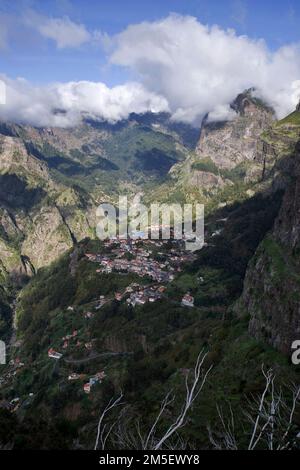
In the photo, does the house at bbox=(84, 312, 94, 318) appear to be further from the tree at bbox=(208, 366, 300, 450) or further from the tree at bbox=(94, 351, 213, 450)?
the tree at bbox=(208, 366, 300, 450)

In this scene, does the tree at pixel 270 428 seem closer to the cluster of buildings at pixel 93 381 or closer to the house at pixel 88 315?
the cluster of buildings at pixel 93 381

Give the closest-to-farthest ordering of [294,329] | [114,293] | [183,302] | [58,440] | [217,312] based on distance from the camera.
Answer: [58,440] < [294,329] < [217,312] < [183,302] < [114,293]

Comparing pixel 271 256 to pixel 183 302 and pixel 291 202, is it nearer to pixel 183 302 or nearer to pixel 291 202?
pixel 291 202

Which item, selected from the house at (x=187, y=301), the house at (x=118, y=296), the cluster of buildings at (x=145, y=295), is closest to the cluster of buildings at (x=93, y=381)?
the cluster of buildings at (x=145, y=295)

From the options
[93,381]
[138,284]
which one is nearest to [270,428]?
[93,381]

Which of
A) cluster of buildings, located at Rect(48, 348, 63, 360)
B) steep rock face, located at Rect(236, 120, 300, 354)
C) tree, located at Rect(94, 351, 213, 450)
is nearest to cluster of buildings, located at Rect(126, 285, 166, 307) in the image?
cluster of buildings, located at Rect(48, 348, 63, 360)

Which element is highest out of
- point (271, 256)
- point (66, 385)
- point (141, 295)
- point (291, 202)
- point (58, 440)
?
point (291, 202)

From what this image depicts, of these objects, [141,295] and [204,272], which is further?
[204,272]

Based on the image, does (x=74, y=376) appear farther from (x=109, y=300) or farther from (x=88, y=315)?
(x=109, y=300)

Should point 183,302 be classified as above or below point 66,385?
above
